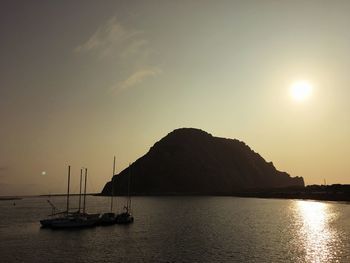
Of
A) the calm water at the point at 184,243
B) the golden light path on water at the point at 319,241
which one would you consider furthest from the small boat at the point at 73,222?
the golden light path on water at the point at 319,241

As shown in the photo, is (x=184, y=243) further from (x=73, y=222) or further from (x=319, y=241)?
(x=73, y=222)

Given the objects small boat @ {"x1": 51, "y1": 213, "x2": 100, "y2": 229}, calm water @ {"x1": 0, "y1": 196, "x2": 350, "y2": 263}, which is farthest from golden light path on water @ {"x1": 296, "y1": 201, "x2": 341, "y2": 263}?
small boat @ {"x1": 51, "y1": 213, "x2": 100, "y2": 229}

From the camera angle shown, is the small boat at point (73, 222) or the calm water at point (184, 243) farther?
the small boat at point (73, 222)

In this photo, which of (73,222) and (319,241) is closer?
(319,241)

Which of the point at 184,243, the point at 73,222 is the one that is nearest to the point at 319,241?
the point at 184,243

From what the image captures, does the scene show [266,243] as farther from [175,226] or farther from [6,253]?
[6,253]

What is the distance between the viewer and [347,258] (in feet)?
192

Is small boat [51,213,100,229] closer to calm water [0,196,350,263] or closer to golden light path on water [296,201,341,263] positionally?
calm water [0,196,350,263]

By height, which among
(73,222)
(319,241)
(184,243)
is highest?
(73,222)

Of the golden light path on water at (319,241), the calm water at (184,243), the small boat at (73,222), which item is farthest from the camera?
the small boat at (73,222)

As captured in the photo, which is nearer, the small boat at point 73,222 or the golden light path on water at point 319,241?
the golden light path on water at point 319,241

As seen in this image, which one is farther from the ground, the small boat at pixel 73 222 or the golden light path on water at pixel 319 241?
the small boat at pixel 73 222

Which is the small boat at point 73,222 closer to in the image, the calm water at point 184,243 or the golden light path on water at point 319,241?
the calm water at point 184,243

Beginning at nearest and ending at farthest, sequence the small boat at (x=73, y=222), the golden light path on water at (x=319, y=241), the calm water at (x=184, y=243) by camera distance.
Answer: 1. the golden light path on water at (x=319, y=241)
2. the calm water at (x=184, y=243)
3. the small boat at (x=73, y=222)
